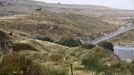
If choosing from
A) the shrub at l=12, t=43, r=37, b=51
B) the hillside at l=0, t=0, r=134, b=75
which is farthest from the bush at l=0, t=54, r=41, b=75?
the shrub at l=12, t=43, r=37, b=51

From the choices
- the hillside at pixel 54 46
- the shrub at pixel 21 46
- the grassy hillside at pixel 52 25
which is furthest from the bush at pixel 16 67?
the grassy hillside at pixel 52 25

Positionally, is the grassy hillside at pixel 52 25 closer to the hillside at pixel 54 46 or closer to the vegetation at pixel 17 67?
the hillside at pixel 54 46

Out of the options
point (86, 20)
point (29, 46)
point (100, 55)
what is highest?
point (100, 55)

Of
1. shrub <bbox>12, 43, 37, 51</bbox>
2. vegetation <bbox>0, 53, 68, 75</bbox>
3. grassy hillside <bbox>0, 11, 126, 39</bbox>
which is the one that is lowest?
grassy hillside <bbox>0, 11, 126, 39</bbox>

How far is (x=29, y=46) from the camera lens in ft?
126

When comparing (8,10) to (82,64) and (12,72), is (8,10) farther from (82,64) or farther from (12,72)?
(12,72)

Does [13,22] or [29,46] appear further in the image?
[13,22]

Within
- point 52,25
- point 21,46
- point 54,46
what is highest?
point 21,46

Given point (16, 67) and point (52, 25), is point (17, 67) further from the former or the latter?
point (52, 25)

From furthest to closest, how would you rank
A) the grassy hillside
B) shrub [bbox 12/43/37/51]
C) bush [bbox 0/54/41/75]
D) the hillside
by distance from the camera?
the grassy hillside < shrub [bbox 12/43/37/51] < the hillside < bush [bbox 0/54/41/75]

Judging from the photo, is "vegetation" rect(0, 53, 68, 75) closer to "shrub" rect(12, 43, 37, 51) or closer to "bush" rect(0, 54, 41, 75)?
"bush" rect(0, 54, 41, 75)

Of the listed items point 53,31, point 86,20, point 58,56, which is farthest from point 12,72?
point 86,20

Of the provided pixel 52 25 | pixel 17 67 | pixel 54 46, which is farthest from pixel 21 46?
pixel 52 25

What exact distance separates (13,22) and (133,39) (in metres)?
34.8
